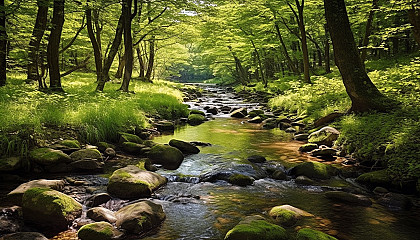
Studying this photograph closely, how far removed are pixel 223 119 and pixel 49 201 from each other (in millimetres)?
12611

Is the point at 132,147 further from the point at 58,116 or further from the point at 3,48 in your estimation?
the point at 3,48

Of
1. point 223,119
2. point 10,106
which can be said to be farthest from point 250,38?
point 10,106

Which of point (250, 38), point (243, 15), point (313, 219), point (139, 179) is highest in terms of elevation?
point (243, 15)

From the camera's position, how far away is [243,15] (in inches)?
960

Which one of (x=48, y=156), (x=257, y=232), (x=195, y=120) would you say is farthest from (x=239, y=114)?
(x=257, y=232)

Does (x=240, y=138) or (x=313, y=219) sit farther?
(x=240, y=138)

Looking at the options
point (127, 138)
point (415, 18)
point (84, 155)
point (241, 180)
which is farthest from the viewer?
point (415, 18)

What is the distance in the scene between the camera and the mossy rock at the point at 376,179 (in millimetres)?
5984

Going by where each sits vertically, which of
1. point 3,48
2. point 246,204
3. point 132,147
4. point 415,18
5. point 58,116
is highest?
point 415,18

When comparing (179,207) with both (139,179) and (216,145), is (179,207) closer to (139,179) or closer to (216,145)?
(139,179)

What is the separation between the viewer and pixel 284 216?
4652mm

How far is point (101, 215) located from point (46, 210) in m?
0.75

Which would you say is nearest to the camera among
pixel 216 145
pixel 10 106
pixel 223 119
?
pixel 10 106

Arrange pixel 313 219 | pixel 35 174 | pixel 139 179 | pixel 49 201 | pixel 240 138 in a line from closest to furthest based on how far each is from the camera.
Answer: pixel 49 201 → pixel 313 219 → pixel 139 179 → pixel 35 174 → pixel 240 138
